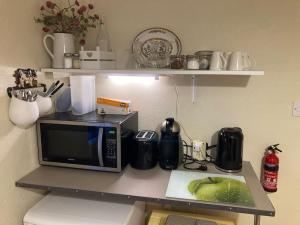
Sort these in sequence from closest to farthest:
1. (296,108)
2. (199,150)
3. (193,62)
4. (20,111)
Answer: (20,111)
(193,62)
(296,108)
(199,150)

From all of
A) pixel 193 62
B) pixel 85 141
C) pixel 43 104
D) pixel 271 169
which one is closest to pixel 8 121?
pixel 43 104

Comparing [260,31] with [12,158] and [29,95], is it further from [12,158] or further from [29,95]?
[12,158]

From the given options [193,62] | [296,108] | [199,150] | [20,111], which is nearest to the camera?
[20,111]

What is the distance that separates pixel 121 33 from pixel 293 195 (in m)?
1.65

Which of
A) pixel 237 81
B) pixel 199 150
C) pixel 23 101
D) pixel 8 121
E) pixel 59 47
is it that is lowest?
pixel 199 150

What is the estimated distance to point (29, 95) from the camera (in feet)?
4.81

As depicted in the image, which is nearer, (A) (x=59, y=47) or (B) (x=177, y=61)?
(B) (x=177, y=61)

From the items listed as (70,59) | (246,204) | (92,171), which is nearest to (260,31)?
(246,204)

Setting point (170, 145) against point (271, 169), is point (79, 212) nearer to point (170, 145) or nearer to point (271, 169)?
point (170, 145)

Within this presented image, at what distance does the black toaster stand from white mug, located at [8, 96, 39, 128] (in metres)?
A: 0.63

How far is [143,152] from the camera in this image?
5.30ft

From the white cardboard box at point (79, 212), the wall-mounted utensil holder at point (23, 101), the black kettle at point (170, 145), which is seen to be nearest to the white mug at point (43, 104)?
the wall-mounted utensil holder at point (23, 101)

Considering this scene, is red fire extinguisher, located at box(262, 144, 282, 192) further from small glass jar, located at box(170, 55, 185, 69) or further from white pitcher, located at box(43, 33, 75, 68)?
white pitcher, located at box(43, 33, 75, 68)

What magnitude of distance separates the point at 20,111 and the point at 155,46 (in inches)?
36.4
